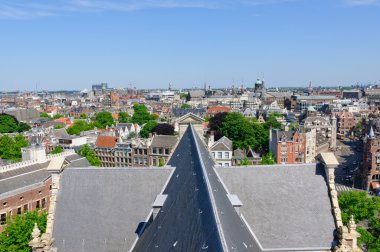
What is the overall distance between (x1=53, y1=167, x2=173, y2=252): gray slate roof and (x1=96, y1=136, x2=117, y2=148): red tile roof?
60.3m

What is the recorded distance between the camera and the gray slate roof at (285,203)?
19.6 metres

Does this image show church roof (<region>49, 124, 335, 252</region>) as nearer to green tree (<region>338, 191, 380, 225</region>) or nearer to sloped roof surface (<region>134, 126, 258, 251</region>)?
sloped roof surface (<region>134, 126, 258, 251</region>)

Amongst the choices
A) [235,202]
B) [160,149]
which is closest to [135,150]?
[160,149]

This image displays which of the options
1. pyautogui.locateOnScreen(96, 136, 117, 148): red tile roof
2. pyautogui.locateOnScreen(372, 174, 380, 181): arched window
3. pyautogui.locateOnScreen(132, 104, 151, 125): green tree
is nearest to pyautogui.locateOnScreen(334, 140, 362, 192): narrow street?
pyautogui.locateOnScreen(372, 174, 380, 181): arched window

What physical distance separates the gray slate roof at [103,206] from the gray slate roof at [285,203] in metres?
4.81

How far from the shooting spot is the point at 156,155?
7531 centimetres

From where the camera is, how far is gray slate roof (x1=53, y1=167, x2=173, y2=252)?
20000 millimetres

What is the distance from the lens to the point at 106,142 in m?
82.9

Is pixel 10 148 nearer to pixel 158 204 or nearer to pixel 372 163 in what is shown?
pixel 158 204

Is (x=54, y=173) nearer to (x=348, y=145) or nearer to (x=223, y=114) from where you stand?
(x=223, y=114)

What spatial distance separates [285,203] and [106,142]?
66529mm

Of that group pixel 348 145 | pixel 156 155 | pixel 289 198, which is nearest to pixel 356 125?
pixel 348 145

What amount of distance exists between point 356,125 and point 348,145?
23882 millimetres

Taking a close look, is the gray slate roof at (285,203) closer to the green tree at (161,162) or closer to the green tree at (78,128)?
the green tree at (161,162)
